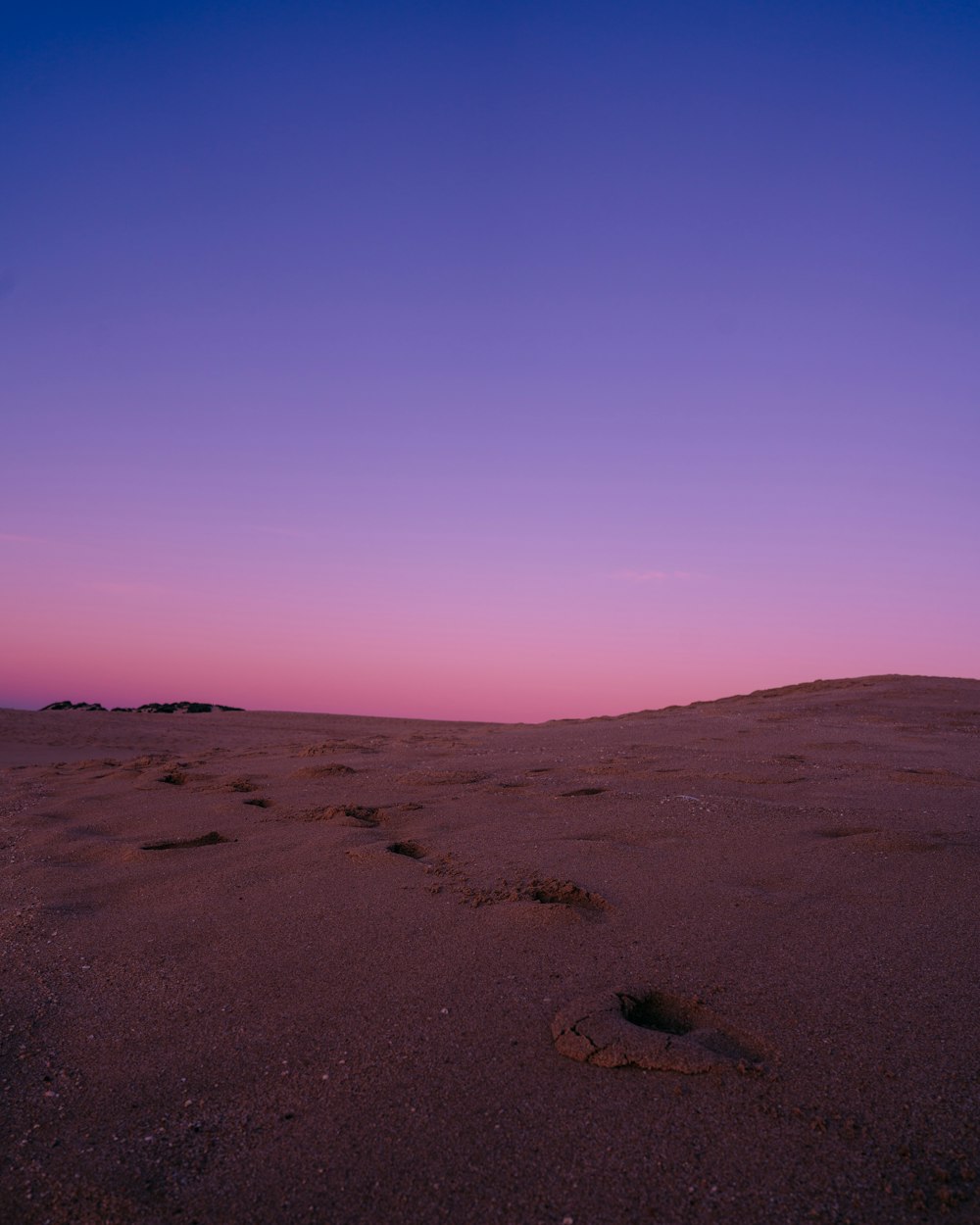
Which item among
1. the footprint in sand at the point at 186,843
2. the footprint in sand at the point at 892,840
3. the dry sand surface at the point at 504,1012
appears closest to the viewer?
the dry sand surface at the point at 504,1012

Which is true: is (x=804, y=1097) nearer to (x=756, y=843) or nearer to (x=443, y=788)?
(x=756, y=843)

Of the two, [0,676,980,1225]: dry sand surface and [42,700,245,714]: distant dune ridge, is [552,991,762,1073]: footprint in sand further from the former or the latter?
[42,700,245,714]: distant dune ridge

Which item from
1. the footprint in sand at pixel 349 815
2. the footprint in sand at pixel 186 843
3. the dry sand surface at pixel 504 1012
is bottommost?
the dry sand surface at pixel 504 1012

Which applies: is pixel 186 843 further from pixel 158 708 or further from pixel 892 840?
pixel 158 708

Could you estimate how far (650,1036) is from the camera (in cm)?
237

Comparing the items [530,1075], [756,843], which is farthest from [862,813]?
[530,1075]

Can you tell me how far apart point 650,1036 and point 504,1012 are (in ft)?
1.49

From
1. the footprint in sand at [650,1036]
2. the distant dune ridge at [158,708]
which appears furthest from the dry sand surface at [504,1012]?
the distant dune ridge at [158,708]

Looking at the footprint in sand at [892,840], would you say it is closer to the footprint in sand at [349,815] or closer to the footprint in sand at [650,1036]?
the footprint in sand at [650,1036]

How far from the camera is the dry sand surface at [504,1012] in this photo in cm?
187

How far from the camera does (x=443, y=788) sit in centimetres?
617

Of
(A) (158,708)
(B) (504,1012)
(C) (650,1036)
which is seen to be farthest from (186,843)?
(A) (158,708)

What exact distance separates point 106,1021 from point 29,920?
1.19 meters

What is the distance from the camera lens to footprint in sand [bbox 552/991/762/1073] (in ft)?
7.44
